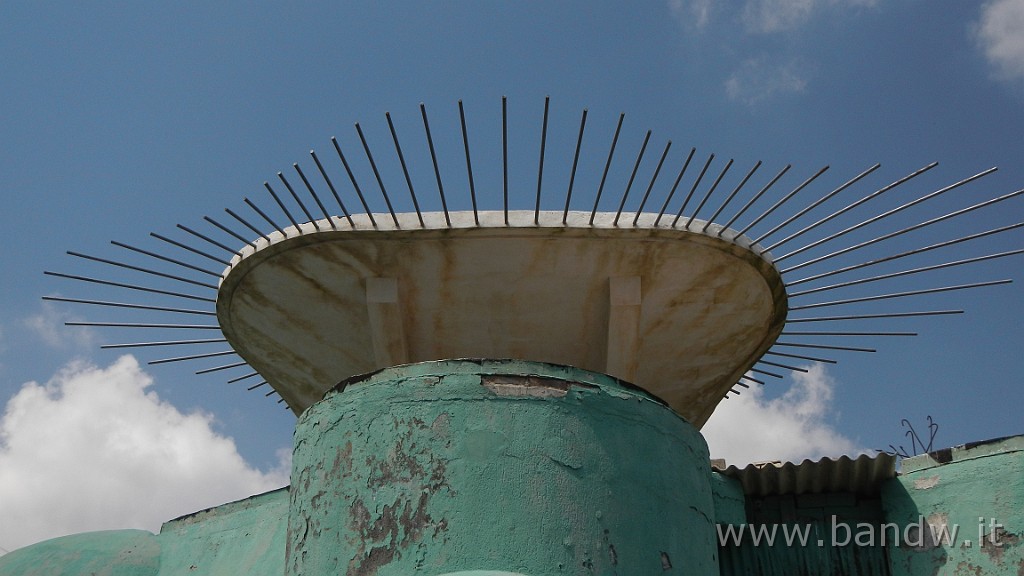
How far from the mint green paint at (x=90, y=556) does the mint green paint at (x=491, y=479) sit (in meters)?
4.82

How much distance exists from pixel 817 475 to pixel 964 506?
137cm

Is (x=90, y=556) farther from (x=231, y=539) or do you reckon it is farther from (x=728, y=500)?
(x=728, y=500)

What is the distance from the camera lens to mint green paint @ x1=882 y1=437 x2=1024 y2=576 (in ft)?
29.0

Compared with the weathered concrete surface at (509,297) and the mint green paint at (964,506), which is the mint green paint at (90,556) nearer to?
the weathered concrete surface at (509,297)

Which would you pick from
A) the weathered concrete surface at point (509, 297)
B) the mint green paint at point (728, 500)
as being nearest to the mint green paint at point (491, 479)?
the mint green paint at point (728, 500)

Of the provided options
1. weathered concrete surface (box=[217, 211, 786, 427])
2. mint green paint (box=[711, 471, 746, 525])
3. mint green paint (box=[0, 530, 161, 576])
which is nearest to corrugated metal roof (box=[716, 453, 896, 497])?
mint green paint (box=[711, 471, 746, 525])

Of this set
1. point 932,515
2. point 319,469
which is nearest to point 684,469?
point 319,469

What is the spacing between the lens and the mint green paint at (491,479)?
6.59 m

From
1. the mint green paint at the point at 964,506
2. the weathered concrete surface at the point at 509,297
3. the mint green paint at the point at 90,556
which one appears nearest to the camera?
the mint green paint at the point at 964,506

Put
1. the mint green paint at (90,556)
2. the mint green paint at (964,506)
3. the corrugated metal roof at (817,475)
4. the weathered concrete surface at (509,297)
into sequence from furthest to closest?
the weathered concrete surface at (509,297), the mint green paint at (90,556), the corrugated metal roof at (817,475), the mint green paint at (964,506)

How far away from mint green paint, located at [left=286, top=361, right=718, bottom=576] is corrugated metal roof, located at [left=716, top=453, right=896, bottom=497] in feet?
8.78

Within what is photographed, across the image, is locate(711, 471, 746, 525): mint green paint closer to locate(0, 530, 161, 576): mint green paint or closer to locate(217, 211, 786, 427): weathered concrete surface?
locate(217, 211, 786, 427): weathered concrete surface

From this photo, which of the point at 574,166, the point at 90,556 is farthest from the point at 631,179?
the point at 90,556

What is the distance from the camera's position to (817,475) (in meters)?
9.94
